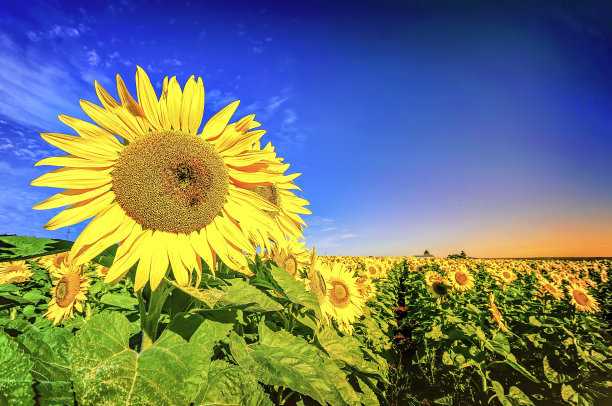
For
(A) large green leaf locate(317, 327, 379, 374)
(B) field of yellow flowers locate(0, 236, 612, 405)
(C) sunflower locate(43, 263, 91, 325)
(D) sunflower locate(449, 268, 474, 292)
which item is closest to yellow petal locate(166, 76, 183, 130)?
(B) field of yellow flowers locate(0, 236, 612, 405)

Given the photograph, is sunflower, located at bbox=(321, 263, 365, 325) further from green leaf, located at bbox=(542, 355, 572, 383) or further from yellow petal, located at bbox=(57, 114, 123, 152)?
green leaf, located at bbox=(542, 355, 572, 383)

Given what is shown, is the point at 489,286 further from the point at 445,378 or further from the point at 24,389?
the point at 24,389

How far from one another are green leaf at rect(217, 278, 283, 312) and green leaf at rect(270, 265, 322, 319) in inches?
11.0

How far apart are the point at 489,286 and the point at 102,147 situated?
15.4 metres

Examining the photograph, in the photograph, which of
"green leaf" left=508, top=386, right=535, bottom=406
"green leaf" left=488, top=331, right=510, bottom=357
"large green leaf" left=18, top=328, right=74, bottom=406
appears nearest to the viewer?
"large green leaf" left=18, top=328, right=74, bottom=406

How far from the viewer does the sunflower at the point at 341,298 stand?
4.65 m

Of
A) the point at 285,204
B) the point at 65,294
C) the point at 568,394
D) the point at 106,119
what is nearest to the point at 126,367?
the point at 106,119

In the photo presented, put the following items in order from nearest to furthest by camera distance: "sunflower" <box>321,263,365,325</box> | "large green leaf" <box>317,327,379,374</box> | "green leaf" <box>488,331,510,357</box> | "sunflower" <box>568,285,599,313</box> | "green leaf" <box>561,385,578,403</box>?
"large green leaf" <box>317,327,379,374</box> < "sunflower" <box>321,263,365,325</box> < "green leaf" <box>488,331,510,357</box> < "green leaf" <box>561,385,578,403</box> < "sunflower" <box>568,285,599,313</box>

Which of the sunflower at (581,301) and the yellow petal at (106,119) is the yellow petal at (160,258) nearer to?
the yellow petal at (106,119)

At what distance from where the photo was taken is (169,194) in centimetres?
160

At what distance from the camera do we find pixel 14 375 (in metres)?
0.85

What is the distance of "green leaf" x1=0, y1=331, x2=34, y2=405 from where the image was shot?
2.73ft

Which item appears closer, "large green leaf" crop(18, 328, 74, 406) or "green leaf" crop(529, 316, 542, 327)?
"large green leaf" crop(18, 328, 74, 406)

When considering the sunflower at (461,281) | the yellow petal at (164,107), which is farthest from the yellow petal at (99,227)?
the sunflower at (461,281)
